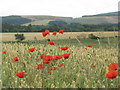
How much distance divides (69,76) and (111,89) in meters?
0.99

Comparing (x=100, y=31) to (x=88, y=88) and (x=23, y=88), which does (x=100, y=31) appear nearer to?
(x=88, y=88)

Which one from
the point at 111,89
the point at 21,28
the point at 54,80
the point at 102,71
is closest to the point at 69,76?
the point at 54,80

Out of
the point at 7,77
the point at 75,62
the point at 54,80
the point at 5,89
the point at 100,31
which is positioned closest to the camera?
the point at 5,89

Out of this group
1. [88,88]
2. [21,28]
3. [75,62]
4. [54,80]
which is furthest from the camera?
[21,28]

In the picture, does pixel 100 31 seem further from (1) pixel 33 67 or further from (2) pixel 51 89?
(2) pixel 51 89

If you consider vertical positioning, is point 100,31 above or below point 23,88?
above

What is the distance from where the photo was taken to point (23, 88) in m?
3.10

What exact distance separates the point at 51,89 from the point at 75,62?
6.06 ft

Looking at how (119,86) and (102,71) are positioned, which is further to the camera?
(102,71)

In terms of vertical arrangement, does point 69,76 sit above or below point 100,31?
below

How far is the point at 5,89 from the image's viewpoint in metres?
3.43

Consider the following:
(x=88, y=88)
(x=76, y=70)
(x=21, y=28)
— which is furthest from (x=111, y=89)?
(x=21, y=28)

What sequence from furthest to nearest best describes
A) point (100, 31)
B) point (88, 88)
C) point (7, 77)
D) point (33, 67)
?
point (100, 31)
point (33, 67)
point (7, 77)
point (88, 88)

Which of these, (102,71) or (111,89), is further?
(102,71)
